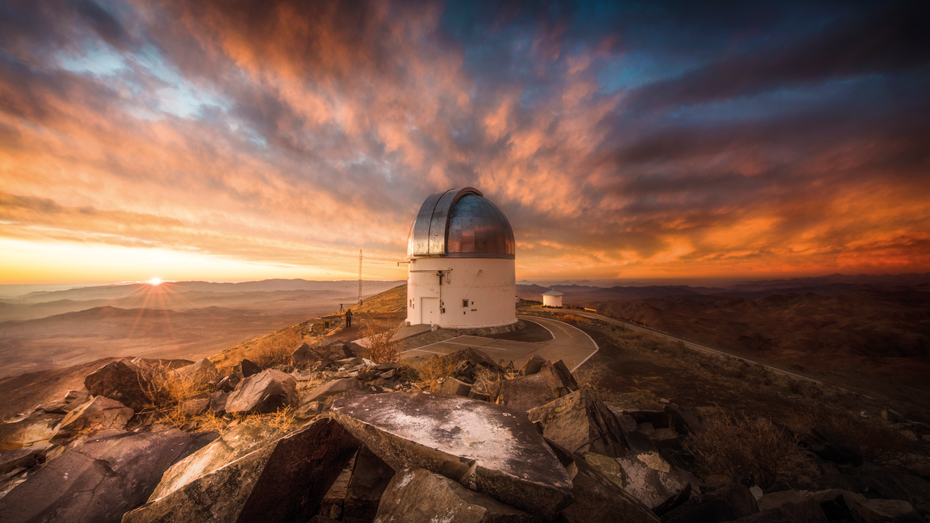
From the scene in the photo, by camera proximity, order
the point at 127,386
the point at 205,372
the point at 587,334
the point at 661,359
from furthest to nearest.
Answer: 1. the point at 587,334
2. the point at 661,359
3. the point at 205,372
4. the point at 127,386

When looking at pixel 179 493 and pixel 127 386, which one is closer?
pixel 179 493

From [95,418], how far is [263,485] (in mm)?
4851

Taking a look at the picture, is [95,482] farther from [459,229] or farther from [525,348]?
[459,229]

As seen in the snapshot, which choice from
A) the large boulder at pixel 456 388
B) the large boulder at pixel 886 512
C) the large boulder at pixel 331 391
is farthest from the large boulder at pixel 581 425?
the large boulder at pixel 331 391

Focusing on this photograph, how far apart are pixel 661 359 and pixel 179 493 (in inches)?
629

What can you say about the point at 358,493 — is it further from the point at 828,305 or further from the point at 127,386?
the point at 828,305

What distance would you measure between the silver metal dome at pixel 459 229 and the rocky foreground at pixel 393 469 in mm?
14627

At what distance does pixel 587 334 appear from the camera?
1905 centimetres

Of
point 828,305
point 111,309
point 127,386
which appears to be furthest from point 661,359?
point 111,309

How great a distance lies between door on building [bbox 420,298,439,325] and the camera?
20094 mm

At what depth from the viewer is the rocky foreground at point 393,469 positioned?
7.94 feet

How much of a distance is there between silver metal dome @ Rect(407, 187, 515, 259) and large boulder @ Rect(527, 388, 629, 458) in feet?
50.6

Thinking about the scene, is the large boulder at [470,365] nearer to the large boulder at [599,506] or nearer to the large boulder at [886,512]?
the large boulder at [599,506]

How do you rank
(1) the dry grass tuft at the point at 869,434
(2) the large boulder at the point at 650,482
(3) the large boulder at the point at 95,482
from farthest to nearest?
(1) the dry grass tuft at the point at 869,434, (2) the large boulder at the point at 650,482, (3) the large boulder at the point at 95,482
